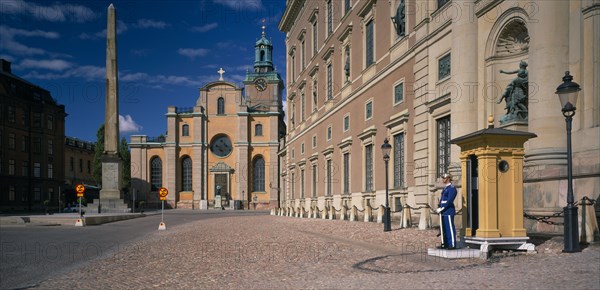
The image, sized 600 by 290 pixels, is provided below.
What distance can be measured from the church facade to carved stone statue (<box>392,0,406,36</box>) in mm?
52812

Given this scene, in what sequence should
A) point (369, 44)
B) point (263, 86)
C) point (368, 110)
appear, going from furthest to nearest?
1. point (263, 86)
2. point (369, 44)
3. point (368, 110)

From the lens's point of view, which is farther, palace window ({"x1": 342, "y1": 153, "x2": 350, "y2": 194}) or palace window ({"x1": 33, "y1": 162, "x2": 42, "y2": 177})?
palace window ({"x1": 33, "y1": 162, "x2": 42, "y2": 177})

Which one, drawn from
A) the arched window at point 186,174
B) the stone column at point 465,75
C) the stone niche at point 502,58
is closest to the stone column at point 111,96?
the stone column at point 465,75

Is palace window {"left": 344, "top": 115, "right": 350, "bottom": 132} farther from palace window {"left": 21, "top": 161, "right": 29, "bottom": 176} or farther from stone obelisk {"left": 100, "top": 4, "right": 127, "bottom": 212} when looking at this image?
palace window {"left": 21, "top": 161, "right": 29, "bottom": 176}

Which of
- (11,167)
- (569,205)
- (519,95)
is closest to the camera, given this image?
(569,205)

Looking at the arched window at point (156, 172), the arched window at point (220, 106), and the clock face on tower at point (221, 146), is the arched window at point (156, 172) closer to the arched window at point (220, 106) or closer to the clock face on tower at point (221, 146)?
the clock face on tower at point (221, 146)

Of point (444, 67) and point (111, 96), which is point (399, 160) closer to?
point (444, 67)

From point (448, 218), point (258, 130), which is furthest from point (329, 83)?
point (258, 130)

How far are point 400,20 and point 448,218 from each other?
49.2 feet

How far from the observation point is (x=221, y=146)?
78375 mm

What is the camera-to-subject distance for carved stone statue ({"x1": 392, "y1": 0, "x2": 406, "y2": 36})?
76.8 ft

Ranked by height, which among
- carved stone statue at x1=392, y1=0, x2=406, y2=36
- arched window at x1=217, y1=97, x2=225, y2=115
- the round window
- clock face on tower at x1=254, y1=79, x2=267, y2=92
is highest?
clock face on tower at x1=254, y1=79, x2=267, y2=92

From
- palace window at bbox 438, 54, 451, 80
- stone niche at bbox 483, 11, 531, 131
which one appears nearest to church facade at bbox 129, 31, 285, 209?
palace window at bbox 438, 54, 451, 80

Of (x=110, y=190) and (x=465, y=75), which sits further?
(x=110, y=190)
